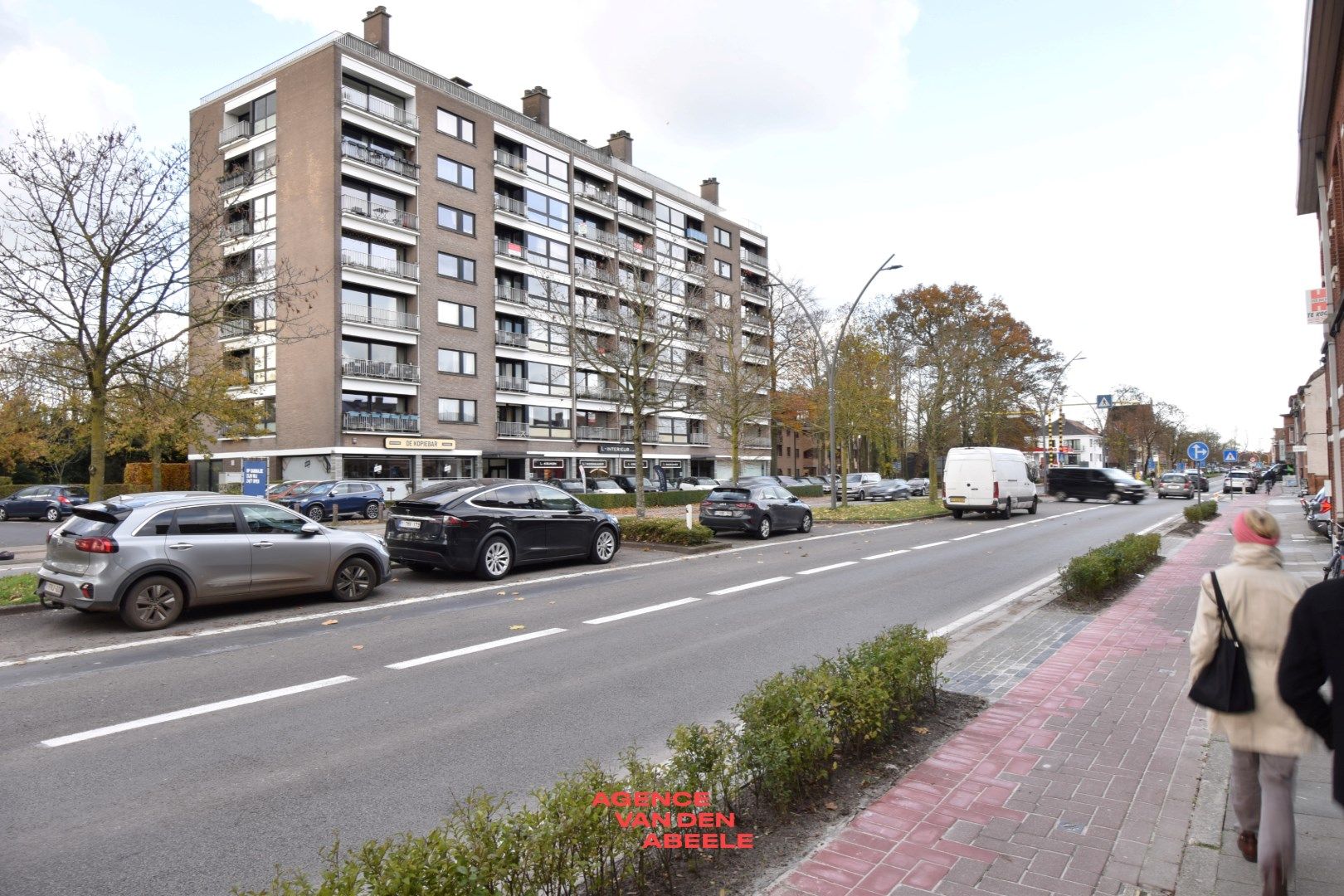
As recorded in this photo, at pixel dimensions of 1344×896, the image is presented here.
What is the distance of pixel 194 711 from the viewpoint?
5.67 meters

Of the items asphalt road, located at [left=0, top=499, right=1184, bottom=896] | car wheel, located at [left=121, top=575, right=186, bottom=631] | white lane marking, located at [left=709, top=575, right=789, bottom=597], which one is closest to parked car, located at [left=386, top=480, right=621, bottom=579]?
asphalt road, located at [left=0, top=499, right=1184, bottom=896]

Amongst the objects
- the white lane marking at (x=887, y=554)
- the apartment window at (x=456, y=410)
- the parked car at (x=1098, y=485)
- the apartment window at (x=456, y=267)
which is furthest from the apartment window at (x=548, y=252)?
the white lane marking at (x=887, y=554)

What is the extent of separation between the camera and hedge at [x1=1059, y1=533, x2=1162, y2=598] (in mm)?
9672

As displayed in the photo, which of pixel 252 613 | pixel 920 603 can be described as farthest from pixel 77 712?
pixel 920 603

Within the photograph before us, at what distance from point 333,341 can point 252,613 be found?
1174 inches

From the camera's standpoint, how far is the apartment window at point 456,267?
138 feet

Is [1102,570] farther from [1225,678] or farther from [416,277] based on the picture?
[416,277]

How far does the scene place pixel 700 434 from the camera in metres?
62.8

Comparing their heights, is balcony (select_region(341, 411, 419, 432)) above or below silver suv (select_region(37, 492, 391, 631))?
above

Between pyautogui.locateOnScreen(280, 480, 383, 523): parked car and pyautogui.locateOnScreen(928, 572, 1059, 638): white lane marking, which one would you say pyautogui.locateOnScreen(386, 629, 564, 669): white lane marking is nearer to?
pyautogui.locateOnScreen(928, 572, 1059, 638): white lane marking

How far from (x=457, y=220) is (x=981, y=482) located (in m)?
30.5

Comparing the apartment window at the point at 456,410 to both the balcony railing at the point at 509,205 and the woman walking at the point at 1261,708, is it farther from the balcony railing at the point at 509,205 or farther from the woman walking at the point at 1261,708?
the woman walking at the point at 1261,708

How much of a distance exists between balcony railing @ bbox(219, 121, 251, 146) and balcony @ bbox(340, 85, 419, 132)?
20.7 feet

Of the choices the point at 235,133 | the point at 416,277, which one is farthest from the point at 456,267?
the point at 235,133
